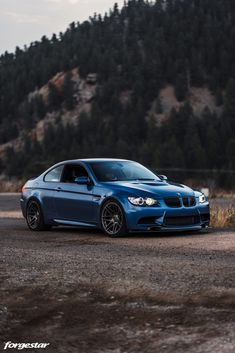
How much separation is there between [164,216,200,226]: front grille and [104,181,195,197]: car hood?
0.42m

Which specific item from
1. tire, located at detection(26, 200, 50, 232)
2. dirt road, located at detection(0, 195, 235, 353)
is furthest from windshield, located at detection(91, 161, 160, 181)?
dirt road, located at detection(0, 195, 235, 353)

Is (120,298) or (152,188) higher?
(152,188)

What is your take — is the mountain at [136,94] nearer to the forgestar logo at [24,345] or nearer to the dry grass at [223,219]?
the dry grass at [223,219]

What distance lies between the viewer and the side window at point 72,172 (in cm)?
1392

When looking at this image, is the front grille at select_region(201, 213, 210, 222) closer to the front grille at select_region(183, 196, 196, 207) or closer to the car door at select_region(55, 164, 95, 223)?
the front grille at select_region(183, 196, 196, 207)

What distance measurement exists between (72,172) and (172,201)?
8.02 ft

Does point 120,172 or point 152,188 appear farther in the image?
point 120,172

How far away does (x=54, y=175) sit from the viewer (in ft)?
47.1

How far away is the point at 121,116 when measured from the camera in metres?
109

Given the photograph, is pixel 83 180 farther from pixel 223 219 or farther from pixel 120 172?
pixel 223 219

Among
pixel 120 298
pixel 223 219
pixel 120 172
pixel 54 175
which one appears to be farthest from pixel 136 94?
pixel 120 298

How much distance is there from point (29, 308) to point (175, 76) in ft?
379

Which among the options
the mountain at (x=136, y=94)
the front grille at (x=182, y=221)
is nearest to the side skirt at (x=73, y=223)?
the front grille at (x=182, y=221)

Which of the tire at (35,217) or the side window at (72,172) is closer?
the side window at (72,172)
